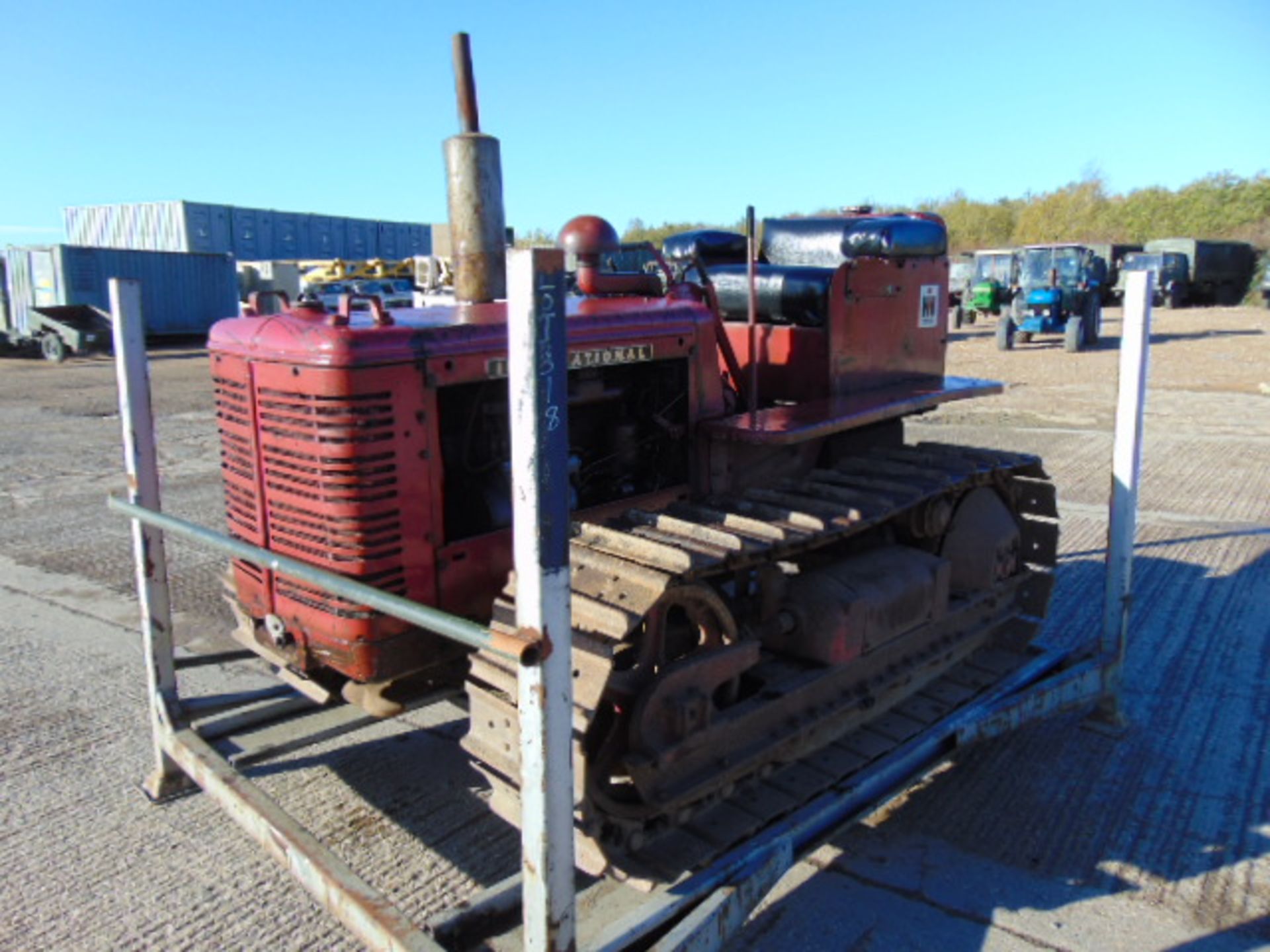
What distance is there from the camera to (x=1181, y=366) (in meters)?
17.0

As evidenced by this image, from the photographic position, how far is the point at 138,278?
842 inches

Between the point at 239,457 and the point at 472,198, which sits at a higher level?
the point at 472,198

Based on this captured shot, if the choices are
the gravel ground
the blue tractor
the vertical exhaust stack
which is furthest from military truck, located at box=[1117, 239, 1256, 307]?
the vertical exhaust stack

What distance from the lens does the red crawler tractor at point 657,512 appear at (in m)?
3.01

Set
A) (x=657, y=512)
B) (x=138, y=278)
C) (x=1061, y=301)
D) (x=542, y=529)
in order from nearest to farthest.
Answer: (x=542, y=529) → (x=657, y=512) → (x=138, y=278) → (x=1061, y=301)

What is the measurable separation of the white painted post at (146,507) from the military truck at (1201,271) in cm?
3433

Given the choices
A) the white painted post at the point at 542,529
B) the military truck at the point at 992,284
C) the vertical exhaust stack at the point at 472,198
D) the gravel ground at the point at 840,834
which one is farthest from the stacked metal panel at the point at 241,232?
the white painted post at the point at 542,529

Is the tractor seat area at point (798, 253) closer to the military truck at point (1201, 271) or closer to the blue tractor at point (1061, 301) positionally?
the blue tractor at point (1061, 301)

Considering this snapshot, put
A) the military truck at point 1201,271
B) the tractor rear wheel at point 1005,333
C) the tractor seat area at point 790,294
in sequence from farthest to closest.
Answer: the military truck at point 1201,271
the tractor rear wheel at point 1005,333
the tractor seat area at point 790,294

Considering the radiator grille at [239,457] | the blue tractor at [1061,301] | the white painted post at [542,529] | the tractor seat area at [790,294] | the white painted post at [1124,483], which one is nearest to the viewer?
the white painted post at [542,529]

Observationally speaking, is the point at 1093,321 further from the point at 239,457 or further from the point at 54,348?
the point at 54,348

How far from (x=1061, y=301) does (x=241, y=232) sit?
3192 cm

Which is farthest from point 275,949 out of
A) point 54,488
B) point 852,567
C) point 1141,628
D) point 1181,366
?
point 1181,366

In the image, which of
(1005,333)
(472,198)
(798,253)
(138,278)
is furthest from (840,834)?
(138,278)
